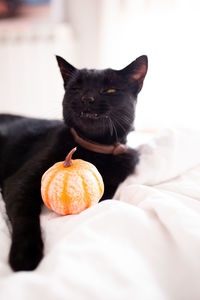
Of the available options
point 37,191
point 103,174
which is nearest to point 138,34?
point 103,174

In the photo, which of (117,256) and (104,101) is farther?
(104,101)

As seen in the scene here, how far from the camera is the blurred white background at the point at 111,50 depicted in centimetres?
220

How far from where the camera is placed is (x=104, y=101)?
0.92 m

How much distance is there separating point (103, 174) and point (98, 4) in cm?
208

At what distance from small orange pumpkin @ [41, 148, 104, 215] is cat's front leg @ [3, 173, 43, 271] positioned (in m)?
0.08

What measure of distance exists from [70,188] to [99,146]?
31 centimetres

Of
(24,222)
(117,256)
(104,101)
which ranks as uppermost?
(104,101)

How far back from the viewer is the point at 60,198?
0.73 m

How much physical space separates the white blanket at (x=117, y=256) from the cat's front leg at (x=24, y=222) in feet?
0.08

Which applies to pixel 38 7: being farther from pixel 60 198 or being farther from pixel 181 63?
pixel 60 198

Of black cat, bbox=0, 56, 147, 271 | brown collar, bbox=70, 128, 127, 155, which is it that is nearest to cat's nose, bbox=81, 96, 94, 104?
black cat, bbox=0, 56, 147, 271

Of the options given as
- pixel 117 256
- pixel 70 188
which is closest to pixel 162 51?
pixel 70 188

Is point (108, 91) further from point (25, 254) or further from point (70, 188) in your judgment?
point (25, 254)

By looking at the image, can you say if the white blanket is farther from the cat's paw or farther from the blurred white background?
the blurred white background
